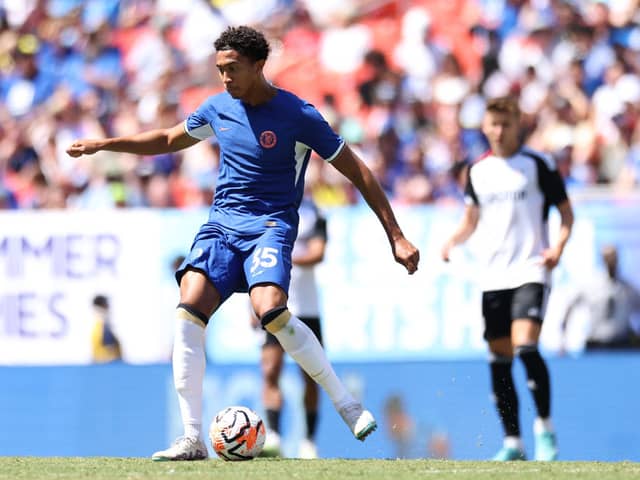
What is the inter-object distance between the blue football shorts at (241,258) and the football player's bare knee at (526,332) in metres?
1.91

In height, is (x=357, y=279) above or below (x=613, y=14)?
below

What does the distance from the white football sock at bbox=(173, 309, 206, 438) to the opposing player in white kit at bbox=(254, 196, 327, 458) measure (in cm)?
244

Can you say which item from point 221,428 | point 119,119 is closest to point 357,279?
point 221,428

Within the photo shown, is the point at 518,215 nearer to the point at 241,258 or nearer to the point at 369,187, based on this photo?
the point at 369,187

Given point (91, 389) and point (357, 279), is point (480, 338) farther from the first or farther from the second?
point (91, 389)

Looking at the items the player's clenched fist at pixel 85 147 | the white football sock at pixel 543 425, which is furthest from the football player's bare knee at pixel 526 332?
the player's clenched fist at pixel 85 147

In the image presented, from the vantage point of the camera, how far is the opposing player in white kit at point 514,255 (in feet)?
27.0

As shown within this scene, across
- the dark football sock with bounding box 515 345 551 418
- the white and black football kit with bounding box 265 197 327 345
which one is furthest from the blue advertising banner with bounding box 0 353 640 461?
the dark football sock with bounding box 515 345 551 418

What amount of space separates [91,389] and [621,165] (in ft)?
17.2

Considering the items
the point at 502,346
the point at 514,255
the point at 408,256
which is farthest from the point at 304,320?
the point at 408,256

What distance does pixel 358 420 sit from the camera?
22.3 feet

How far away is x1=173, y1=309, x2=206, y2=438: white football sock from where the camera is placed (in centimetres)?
682

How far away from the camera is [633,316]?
9711mm

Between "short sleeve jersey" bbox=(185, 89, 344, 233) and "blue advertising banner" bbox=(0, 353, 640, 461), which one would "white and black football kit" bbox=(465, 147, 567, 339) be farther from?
"short sleeve jersey" bbox=(185, 89, 344, 233)
